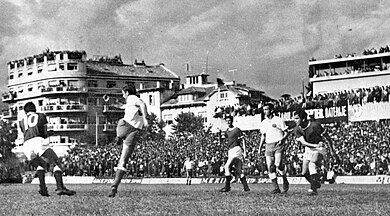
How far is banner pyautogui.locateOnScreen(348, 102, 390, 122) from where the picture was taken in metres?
51.3

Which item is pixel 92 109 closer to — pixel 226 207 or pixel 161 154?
pixel 161 154

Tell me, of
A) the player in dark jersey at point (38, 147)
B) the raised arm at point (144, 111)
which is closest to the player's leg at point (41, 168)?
the player in dark jersey at point (38, 147)

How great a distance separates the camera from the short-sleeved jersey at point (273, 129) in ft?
65.7

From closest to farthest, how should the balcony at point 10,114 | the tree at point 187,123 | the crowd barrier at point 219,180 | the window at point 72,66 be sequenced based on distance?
1. the crowd barrier at point 219,180
2. the tree at point 187,123
3. the window at point 72,66
4. the balcony at point 10,114

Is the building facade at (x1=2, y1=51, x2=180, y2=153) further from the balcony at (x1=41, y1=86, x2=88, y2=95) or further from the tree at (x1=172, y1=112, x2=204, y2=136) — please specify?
the tree at (x1=172, y1=112, x2=204, y2=136)

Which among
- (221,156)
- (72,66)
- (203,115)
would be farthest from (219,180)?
(72,66)

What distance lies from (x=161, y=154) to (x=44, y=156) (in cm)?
3568

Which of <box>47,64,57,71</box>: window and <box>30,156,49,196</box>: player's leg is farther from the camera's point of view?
<box>47,64,57,71</box>: window

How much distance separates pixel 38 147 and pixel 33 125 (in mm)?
553

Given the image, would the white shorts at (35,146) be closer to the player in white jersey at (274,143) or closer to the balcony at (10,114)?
the player in white jersey at (274,143)

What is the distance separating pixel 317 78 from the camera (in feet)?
284

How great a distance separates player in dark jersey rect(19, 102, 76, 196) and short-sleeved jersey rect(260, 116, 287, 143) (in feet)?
16.6

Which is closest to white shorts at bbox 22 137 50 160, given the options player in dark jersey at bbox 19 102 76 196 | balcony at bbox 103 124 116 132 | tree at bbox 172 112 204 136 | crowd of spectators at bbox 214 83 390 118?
player in dark jersey at bbox 19 102 76 196

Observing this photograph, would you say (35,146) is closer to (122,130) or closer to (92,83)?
(122,130)
